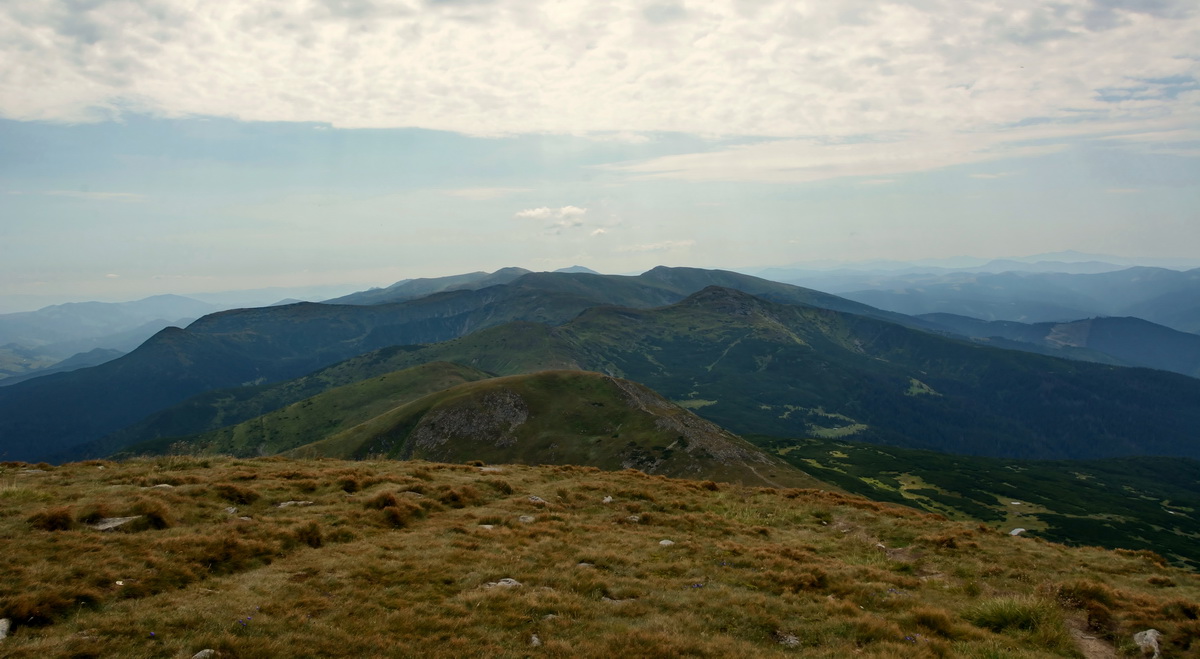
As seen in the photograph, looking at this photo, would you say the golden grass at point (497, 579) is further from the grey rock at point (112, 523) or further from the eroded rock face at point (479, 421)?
the eroded rock face at point (479, 421)

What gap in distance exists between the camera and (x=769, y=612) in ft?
56.2

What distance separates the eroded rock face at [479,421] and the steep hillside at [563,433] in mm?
263

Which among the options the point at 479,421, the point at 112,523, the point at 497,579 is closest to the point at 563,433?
the point at 479,421

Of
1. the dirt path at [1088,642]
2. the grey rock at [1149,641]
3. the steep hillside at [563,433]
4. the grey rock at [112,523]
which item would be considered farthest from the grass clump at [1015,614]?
the steep hillside at [563,433]

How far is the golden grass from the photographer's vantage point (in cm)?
1390

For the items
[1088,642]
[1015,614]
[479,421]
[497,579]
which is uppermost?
[497,579]

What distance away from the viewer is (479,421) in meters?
144

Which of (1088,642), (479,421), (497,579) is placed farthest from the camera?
(479,421)

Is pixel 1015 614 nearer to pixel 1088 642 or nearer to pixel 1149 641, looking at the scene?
pixel 1088 642

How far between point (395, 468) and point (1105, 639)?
1335 inches

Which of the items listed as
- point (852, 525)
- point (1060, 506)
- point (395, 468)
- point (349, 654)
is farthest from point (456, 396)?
point (1060, 506)

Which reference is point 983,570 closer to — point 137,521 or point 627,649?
point 627,649

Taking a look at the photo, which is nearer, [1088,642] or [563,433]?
[1088,642]

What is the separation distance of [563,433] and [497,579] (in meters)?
118
